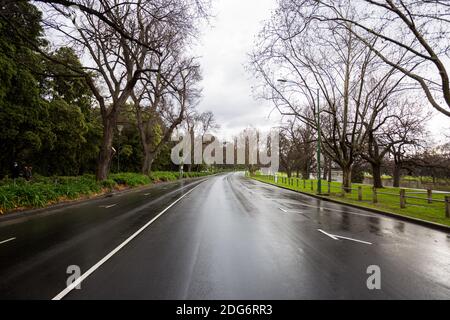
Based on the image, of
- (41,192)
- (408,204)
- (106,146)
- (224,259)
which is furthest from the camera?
(106,146)

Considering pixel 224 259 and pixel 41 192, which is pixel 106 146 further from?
pixel 224 259

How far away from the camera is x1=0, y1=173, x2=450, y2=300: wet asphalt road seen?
4297 millimetres

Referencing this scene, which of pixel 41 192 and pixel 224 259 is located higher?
pixel 41 192

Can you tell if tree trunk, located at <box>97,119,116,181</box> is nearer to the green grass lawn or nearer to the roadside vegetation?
the roadside vegetation

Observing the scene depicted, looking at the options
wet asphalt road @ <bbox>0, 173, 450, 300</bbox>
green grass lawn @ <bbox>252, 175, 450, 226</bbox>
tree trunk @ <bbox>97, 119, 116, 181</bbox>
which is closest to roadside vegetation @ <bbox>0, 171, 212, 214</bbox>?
tree trunk @ <bbox>97, 119, 116, 181</bbox>

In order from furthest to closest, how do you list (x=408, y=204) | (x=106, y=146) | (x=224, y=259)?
1. (x=106, y=146)
2. (x=408, y=204)
3. (x=224, y=259)

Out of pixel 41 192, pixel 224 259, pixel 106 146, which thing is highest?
pixel 106 146

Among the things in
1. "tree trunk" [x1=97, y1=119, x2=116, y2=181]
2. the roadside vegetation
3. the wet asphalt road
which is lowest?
the wet asphalt road

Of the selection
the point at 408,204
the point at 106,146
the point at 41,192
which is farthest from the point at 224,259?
the point at 106,146

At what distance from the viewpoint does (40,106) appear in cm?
2430

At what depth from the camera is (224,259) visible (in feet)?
18.8

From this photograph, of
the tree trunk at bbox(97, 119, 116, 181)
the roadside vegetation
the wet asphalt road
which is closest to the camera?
the wet asphalt road

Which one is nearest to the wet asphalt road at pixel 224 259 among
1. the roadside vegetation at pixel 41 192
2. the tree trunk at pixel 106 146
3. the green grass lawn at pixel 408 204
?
the roadside vegetation at pixel 41 192
